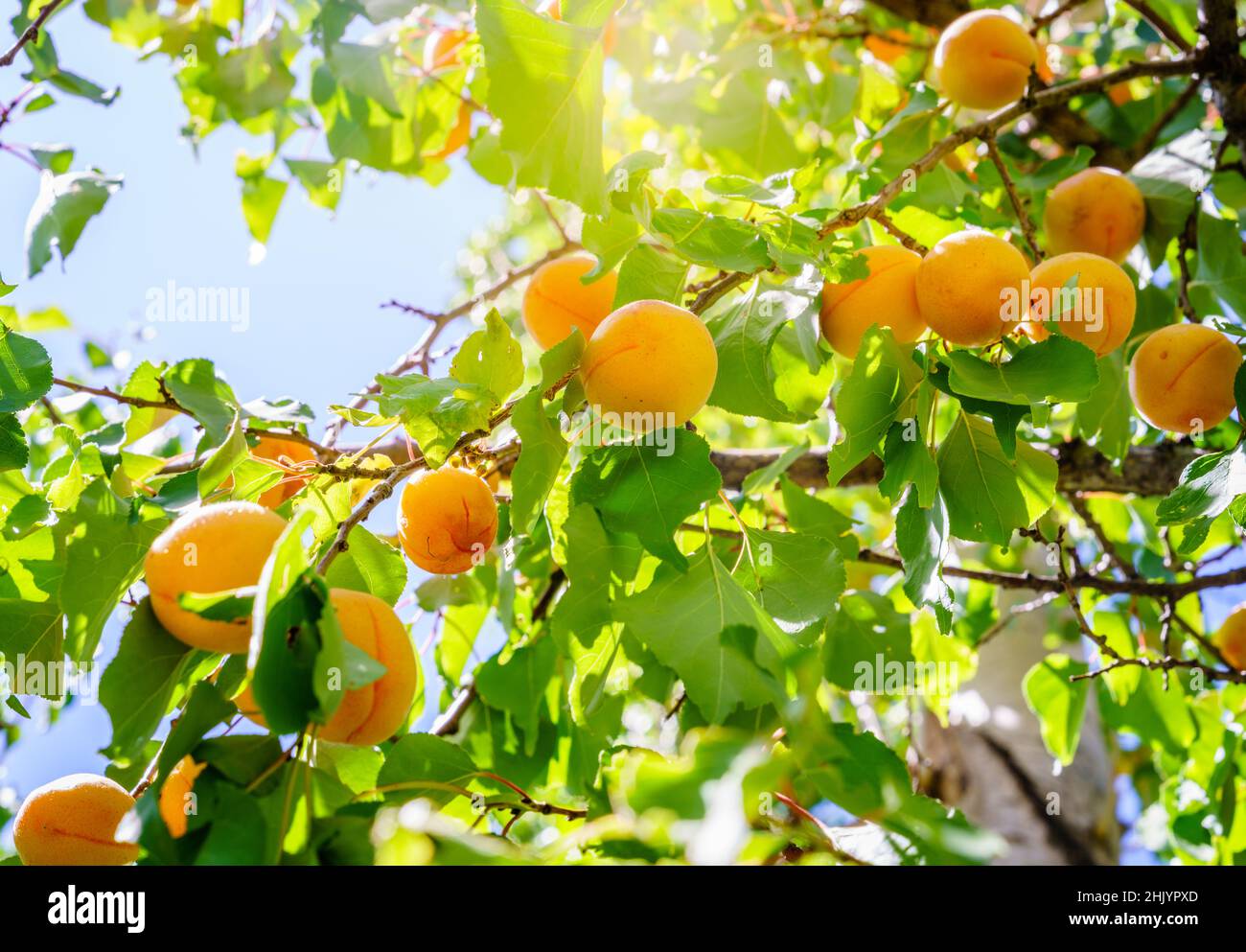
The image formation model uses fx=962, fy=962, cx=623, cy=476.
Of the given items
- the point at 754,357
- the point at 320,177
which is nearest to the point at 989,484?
the point at 754,357

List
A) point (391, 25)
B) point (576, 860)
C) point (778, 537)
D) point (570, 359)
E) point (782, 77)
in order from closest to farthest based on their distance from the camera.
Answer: point (576, 860), point (570, 359), point (778, 537), point (391, 25), point (782, 77)

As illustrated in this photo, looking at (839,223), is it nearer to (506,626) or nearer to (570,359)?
(570,359)

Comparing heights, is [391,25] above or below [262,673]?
above

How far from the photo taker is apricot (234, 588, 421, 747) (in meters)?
1.08

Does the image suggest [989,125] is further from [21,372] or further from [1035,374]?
[21,372]

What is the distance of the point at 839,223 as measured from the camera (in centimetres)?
142

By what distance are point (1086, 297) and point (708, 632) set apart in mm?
800

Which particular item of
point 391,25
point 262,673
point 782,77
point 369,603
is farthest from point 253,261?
point 262,673

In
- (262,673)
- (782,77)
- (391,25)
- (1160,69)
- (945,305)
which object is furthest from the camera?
(782,77)

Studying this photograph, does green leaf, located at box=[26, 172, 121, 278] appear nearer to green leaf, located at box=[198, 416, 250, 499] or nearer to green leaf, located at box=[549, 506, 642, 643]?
green leaf, located at box=[198, 416, 250, 499]

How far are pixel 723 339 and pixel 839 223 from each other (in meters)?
0.24

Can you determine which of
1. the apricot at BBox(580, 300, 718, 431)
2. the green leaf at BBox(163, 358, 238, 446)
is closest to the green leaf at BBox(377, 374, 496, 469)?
the apricot at BBox(580, 300, 718, 431)

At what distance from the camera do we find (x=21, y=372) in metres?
1.37

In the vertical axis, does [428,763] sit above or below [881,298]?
below
